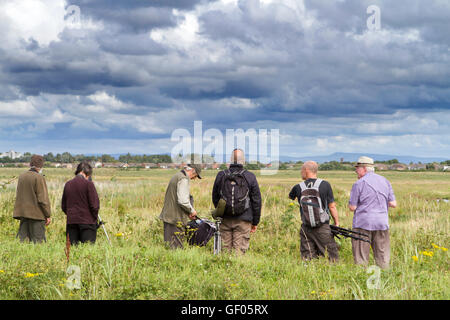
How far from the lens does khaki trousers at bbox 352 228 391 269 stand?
737 centimetres

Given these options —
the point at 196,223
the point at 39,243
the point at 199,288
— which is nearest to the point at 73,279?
the point at 199,288

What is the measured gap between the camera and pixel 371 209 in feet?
23.7

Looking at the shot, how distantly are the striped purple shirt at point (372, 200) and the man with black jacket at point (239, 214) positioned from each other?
1.65m

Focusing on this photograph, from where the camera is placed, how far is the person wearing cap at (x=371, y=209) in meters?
7.20

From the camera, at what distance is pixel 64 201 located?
830 cm

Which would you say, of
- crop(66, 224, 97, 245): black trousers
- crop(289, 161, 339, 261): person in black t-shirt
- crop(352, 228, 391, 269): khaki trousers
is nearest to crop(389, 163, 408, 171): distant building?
crop(352, 228, 391, 269): khaki trousers

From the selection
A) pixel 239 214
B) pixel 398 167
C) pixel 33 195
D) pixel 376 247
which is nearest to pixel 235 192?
pixel 239 214

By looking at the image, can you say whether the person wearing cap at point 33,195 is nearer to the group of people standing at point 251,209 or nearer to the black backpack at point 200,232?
the group of people standing at point 251,209

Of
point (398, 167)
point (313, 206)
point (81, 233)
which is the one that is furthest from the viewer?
point (398, 167)

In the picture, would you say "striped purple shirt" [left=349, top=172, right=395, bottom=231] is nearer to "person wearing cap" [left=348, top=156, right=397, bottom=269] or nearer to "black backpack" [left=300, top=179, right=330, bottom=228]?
"person wearing cap" [left=348, top=156, right=397, bottom=269]

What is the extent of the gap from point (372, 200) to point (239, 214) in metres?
2.21

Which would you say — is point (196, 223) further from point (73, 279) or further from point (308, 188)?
point (73, 279)

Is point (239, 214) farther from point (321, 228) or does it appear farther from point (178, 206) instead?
point (321, 228)

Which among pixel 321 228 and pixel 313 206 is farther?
pixel 321 228
